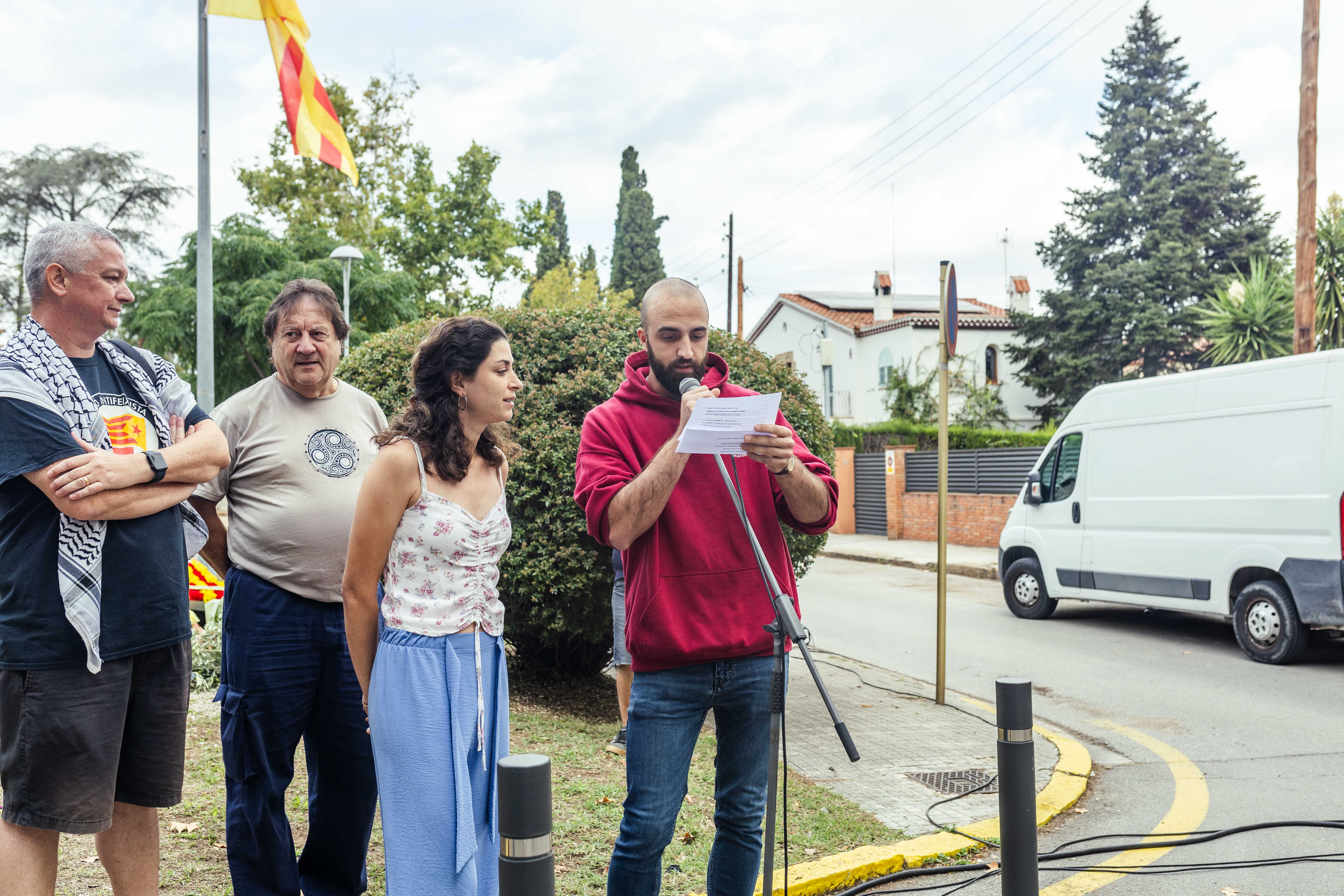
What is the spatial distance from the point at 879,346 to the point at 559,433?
30.0 meters

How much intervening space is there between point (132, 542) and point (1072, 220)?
33223 mm

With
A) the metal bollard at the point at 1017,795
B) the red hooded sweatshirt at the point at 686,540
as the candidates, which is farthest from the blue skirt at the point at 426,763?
the metal bollard at the point at 1017,795

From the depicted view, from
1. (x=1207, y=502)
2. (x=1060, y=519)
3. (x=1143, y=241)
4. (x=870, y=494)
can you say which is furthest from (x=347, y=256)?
(x=1143, y=241)

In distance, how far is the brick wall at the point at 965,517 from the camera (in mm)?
19719

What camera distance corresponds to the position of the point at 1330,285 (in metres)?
16.8

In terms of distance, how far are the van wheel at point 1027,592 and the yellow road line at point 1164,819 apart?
4903mm

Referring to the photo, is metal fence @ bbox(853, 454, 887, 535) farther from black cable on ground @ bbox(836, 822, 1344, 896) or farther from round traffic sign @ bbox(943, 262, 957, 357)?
black cable on ground @ bbox(836, 822, 1344, 896)

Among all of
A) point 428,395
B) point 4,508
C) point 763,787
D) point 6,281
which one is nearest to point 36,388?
point 4,508

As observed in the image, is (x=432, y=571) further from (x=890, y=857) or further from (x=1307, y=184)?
(x=1307, y=184)

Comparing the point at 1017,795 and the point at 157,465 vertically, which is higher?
the point at 157,465

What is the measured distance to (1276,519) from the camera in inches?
338

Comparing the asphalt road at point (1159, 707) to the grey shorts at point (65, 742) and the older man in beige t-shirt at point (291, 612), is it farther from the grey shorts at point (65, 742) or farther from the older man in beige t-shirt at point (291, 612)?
the grey shorts at point (65, 742)

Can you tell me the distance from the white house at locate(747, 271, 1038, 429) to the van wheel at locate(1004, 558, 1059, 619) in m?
17.8

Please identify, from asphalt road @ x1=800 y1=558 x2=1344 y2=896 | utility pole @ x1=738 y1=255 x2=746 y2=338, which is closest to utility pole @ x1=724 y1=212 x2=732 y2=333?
utility pole @ x1=738 y1=255 x2=746 y2=338
